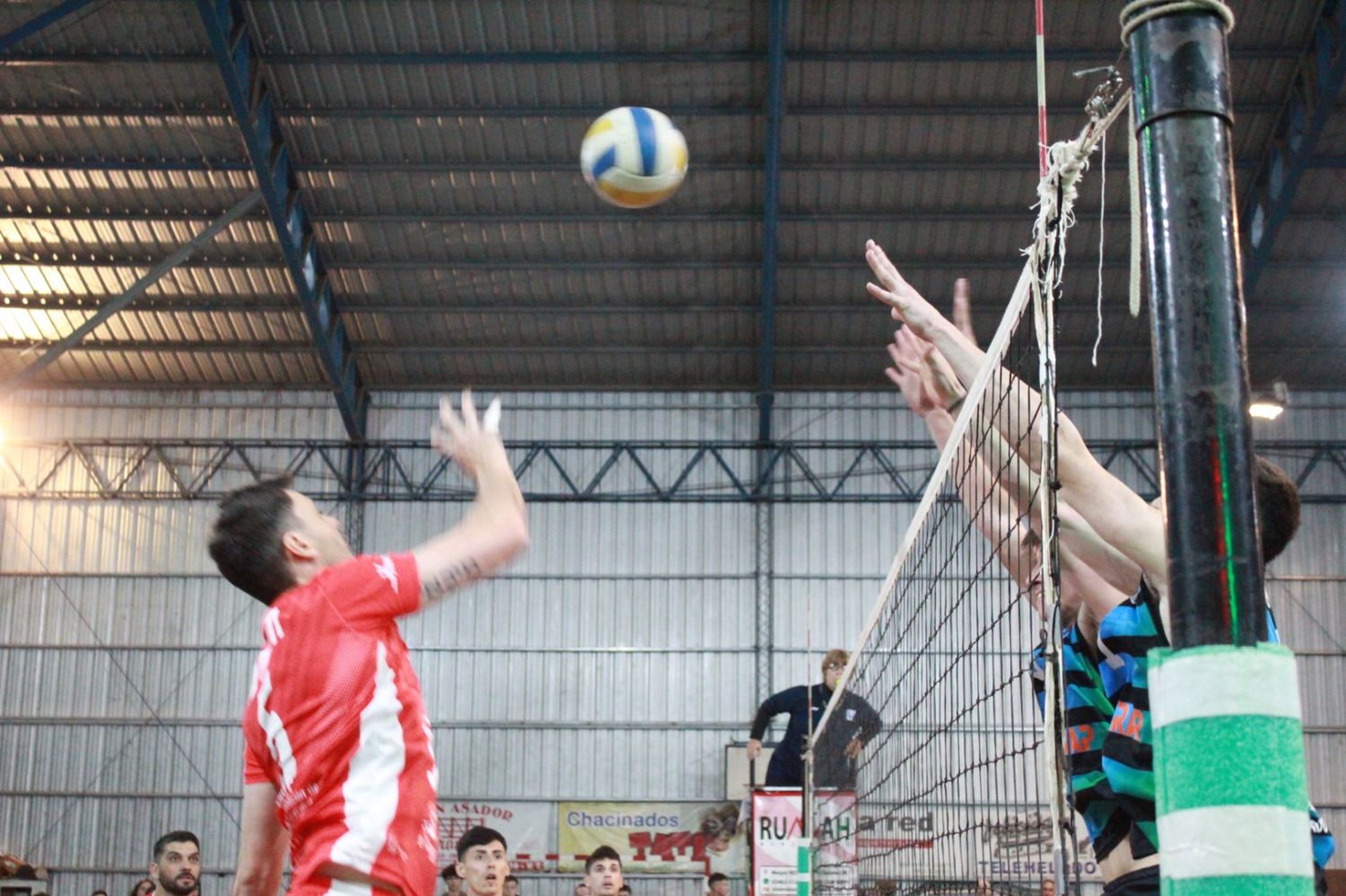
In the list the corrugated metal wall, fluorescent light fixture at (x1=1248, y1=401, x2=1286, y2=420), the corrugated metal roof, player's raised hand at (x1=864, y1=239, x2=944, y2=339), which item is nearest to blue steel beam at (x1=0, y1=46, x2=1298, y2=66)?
the corrugated metal roof

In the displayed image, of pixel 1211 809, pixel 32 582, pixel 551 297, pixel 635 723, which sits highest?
pixel 551 297

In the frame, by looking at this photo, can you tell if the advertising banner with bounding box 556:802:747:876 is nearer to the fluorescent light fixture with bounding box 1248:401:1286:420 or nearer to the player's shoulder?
the fluorescent light fixture with bounding box 1248:401:1286:420

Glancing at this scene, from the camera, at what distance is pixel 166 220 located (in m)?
22.9

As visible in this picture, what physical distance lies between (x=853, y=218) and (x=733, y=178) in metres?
2.02

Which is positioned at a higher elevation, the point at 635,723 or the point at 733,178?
the point at 733,178

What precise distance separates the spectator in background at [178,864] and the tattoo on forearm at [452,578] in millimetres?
6508

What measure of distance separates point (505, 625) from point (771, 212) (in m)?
9.01

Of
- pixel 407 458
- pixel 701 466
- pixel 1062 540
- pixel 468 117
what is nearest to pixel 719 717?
pixel 701 466

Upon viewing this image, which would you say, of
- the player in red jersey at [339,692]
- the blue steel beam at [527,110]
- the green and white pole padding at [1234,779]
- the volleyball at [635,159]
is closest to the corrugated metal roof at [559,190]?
the blue steel beam at [527,110]

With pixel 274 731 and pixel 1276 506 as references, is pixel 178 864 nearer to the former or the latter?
pixel 274 731

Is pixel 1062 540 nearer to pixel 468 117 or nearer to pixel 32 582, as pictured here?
pixel 468 117

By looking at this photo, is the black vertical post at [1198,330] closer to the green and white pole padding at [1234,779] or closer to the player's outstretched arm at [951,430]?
the green and white pole padding at [1234,779]

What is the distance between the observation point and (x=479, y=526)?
11.5 feet

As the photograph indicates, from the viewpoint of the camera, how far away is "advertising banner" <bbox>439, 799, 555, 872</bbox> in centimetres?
2431
